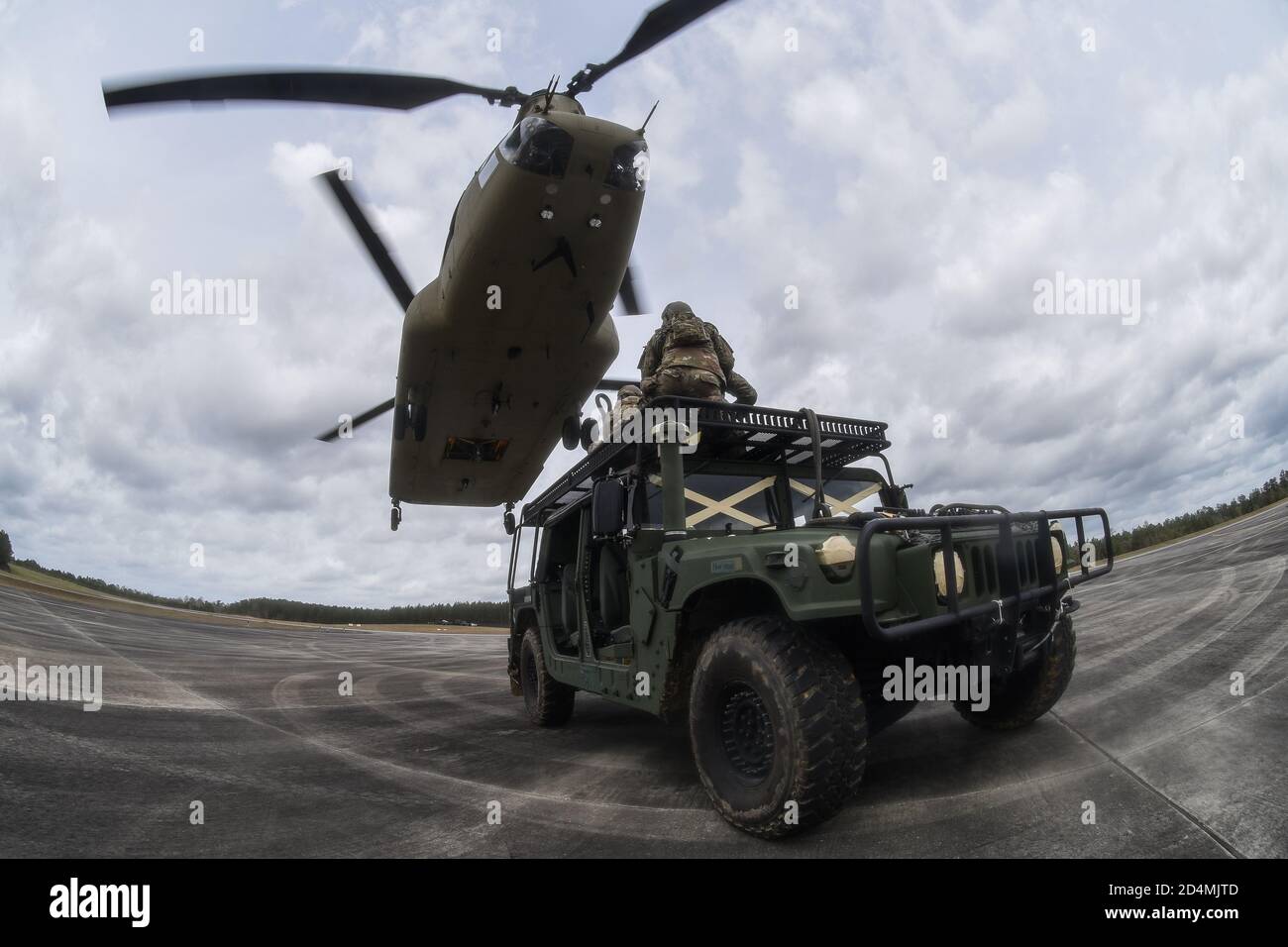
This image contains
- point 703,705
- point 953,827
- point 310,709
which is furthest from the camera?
point 310,709

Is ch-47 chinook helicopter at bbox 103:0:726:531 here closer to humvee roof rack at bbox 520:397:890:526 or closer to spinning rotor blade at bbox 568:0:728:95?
spinning rotor blade at bbox 568:0:728:95

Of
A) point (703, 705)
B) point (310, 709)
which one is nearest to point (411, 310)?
point (310, 709)

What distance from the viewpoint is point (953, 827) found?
104 inches

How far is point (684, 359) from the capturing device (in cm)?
481

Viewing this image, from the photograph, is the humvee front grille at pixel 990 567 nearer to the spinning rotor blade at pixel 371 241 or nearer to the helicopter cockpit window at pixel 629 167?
the helicopter cockpit window at pixel 629 167

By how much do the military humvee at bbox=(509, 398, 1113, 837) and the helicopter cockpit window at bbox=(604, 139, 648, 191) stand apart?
307 centimetres

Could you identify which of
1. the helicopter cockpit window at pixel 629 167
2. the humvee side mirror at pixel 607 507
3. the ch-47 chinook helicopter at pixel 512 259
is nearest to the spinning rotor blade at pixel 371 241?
the ch-47 chinook helicopter at pixel 512 259

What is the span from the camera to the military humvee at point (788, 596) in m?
A: 2.67

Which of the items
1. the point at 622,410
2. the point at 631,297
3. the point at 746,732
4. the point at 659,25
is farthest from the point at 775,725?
the point at 631,297

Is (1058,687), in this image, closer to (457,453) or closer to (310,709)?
(310,709)

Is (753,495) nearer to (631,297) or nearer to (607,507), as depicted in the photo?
(607,507)

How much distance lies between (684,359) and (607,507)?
1478 millimetres
